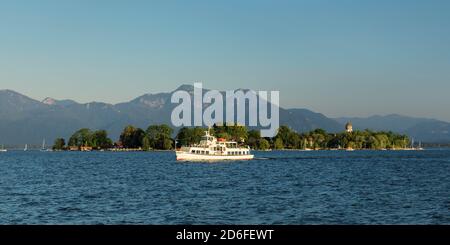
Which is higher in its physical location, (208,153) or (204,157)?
(208,153)

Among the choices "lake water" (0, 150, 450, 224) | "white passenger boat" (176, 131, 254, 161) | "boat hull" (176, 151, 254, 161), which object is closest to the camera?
"lake water" (0, 150, 450, 224)

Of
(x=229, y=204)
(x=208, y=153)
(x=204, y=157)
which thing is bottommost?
(x=229, y=204)

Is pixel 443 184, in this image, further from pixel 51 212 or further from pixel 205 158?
pixel 205 158

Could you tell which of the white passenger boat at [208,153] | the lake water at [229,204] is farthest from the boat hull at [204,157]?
the lake water at [229,204]

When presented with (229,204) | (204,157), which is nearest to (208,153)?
(204,157)

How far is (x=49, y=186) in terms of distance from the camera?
79.8 metres

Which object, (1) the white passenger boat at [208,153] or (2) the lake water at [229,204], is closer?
(2) the lake water at [229,204]

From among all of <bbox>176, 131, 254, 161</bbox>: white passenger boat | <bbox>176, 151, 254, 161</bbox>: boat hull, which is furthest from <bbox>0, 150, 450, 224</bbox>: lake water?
<bbox>176, 131, 254, 161</bbox>: white passenger boat

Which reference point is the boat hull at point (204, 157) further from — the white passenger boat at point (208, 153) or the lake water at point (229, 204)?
the lake water at point (229, 204)

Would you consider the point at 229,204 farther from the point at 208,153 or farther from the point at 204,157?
the point at 208,153

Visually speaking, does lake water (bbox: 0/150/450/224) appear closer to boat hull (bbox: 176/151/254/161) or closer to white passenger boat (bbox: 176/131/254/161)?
boat hull (bbox: 176/151/254/161)

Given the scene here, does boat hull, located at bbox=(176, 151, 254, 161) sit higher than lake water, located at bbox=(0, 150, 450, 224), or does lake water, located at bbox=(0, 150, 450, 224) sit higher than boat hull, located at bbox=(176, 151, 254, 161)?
boat hull, located at bbox=(176, 151, 254, 161)

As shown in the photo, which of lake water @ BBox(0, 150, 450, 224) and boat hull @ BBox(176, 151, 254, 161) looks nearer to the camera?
lake water @ BBox(0, 150, 450, 224)

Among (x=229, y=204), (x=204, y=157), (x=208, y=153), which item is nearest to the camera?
(x=229, y=204)
